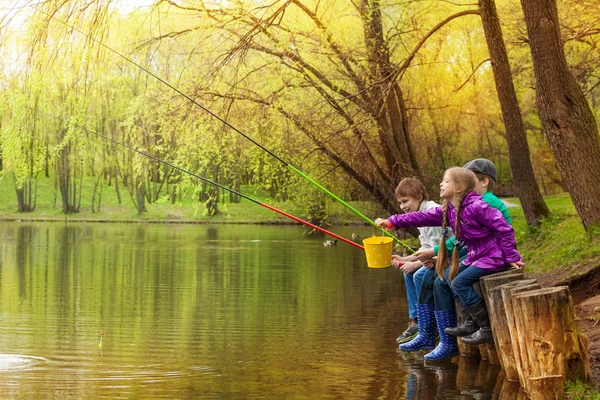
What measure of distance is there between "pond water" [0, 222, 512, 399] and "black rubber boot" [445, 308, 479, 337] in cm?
26

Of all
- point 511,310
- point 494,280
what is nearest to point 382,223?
point 494,280

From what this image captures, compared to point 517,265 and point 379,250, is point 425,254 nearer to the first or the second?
point 379,250

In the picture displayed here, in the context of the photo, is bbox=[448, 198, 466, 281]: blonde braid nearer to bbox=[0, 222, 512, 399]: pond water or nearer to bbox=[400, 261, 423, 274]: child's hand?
bbox=[400, 261, 423, 274]: child's hand

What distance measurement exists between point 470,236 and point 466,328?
25.3 inches

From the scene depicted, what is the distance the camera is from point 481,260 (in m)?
6.36

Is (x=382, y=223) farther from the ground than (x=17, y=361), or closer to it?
farther from the ground

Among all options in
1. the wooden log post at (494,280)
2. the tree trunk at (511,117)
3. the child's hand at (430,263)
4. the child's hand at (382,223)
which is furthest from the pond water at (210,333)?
the tree trunk at (511,117)

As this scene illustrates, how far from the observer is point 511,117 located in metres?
14.6

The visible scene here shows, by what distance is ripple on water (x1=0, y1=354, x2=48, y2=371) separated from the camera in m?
6.59

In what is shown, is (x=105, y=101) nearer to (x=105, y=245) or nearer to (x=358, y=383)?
(x=105, y=245)

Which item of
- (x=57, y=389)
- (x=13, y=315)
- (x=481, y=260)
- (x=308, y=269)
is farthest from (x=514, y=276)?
(x=308, y=269)

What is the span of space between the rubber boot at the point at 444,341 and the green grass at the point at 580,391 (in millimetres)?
1510

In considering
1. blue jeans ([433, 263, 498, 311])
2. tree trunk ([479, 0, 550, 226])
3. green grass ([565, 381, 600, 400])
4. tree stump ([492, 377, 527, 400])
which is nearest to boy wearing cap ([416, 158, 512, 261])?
blue jeans ([433, 263, 498, 311])

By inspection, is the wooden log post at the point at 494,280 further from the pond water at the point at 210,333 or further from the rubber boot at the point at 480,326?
the pond water at the point at 210,333
